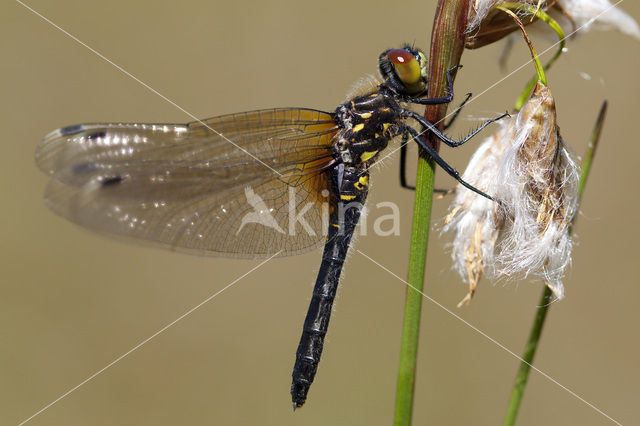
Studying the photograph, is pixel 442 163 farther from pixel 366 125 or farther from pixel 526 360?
pixel 526 360

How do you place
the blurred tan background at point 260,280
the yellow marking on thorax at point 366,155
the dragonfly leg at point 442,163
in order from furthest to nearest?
the blurred tan background at point 260,280
the yellow marking on thorax at point 366,155
the dragonfly leg at point 442,163

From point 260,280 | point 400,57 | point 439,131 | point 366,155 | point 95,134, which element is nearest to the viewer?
point 439,131

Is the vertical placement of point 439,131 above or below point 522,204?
above

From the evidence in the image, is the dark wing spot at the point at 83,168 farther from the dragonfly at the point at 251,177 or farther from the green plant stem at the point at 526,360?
the green plant stem at the point at 526,360

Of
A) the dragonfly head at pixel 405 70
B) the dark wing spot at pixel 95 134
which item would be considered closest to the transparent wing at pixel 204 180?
the dark wing spot at pixel 95 134

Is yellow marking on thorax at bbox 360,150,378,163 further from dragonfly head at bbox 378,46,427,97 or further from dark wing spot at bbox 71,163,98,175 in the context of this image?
dark wing spot at bbox 71,163,98,175

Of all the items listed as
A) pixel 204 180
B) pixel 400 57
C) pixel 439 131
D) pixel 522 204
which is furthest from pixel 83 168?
pixel 522 204

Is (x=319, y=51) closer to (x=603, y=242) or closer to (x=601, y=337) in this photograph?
(x=603, y=242)
